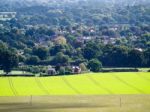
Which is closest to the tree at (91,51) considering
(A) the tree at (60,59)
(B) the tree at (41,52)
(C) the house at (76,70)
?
(A) the tree at (60,59)

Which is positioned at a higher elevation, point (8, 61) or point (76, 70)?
point (8, 61)

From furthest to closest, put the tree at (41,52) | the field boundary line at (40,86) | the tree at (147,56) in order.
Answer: the tree at (41,52), the tree at (147,56), the field boundary line at (40,86)

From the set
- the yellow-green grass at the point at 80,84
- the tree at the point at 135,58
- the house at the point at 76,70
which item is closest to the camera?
the yellow-green grass at the point at 80,84

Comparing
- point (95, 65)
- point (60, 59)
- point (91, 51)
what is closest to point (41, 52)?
point (60, 59)

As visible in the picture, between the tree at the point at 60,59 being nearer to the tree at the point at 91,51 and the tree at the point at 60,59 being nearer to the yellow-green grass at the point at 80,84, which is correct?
the tree at the point at 91,51

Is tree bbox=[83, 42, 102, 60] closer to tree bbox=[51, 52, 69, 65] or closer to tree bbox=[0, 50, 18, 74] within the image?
tree bbox=[51, 52, 69, 65]

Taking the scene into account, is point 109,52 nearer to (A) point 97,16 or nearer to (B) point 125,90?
(B) point 125,90

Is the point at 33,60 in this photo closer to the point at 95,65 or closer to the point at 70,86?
the point at 95,65
